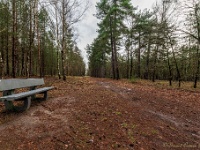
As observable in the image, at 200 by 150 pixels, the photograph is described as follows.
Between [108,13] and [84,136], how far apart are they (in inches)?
685

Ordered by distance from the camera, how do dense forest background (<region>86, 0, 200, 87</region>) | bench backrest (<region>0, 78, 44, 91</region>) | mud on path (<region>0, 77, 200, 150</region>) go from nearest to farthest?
mud on path (<region>0, 77, 200, 150</region>)
bench backrest (<region>0, 78, 44, 91</region>)
dense forest background (<region>86, 0, 200, 87</region>)

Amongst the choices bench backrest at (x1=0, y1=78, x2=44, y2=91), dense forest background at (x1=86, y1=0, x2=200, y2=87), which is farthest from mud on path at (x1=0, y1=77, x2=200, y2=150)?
dense forest background at (x1=86, y1=0, x2=200, y2=87)

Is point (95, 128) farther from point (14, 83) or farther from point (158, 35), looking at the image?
point (158, 35)

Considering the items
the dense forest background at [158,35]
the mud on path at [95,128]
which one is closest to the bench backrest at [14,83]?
the mud on path at [95,128]

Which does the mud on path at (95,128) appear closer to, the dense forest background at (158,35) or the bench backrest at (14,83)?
the bench backrest at (14,83)

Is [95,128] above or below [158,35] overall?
below

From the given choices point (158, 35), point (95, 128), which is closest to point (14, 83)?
point (95, 128)

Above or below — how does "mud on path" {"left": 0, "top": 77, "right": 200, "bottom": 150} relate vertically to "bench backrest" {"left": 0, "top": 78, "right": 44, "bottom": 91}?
below

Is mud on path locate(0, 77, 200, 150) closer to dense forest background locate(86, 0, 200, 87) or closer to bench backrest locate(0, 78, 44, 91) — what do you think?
bench backrest locate(0, 78, 44, 91)

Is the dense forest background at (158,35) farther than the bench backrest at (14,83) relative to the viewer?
Yes

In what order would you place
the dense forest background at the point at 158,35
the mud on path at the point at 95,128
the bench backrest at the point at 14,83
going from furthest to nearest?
1. the dense forest background at the point at 158,35
2. the bench backrest at the point at 14,83
3. the mud on path at the point at 95,128

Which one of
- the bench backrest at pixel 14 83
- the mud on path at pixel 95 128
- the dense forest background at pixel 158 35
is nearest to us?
the mud on path at pixel 95 128

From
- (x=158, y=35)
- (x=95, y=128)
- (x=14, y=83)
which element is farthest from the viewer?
(x=158, y=35)

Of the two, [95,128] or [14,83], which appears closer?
[95,128]
